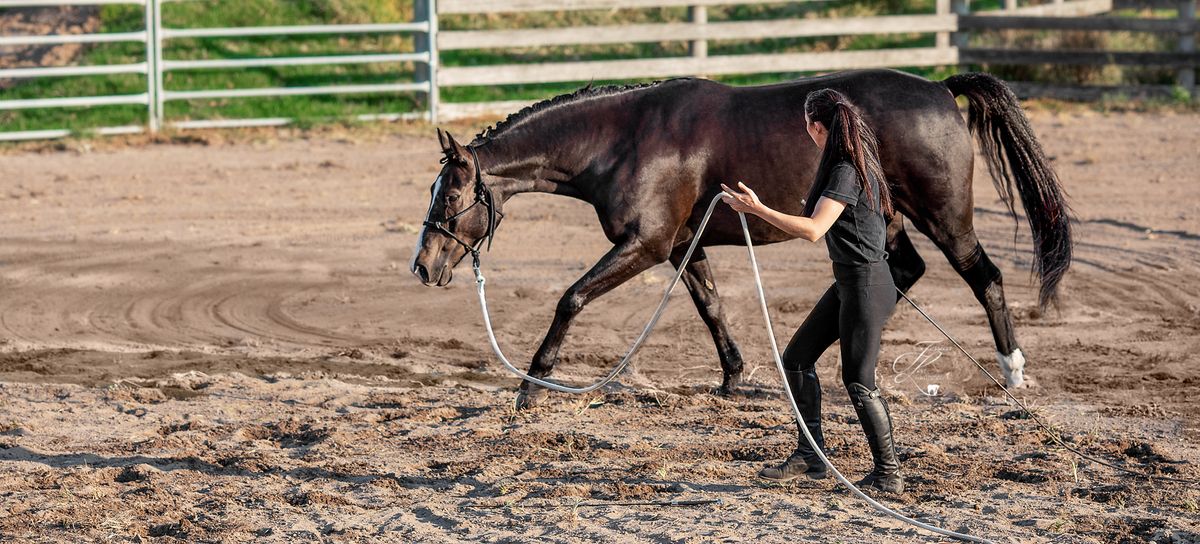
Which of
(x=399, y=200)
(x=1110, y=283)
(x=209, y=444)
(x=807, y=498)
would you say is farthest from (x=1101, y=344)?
(x=399, y=200)

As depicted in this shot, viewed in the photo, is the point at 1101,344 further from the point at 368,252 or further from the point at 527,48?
the point at 527,48

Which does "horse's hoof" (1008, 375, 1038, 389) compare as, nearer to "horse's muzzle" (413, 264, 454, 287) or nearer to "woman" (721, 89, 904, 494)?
"woman" (721, 89, 904, 494)

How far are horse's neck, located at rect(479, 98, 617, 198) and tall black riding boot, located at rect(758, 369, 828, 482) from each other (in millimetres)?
1916

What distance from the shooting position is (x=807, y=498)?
6086 mm

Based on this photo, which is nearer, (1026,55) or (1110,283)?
(1110,283)

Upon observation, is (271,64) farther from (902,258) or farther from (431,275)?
(902,258)

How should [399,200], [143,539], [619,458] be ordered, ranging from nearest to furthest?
[143,539] < [619,458] < [399,200]

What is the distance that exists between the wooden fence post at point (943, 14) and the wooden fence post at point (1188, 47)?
9.37 ft

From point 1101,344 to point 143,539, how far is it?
5.68 m

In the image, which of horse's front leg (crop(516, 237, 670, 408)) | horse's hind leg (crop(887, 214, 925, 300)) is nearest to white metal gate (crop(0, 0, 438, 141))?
horse's front leg (crop(516, 237, 670, 408))

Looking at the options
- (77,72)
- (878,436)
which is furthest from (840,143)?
(77,72)

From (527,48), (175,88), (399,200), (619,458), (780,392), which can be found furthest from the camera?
(527,48)

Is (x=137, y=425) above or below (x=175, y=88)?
below

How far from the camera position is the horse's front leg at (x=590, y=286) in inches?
291
